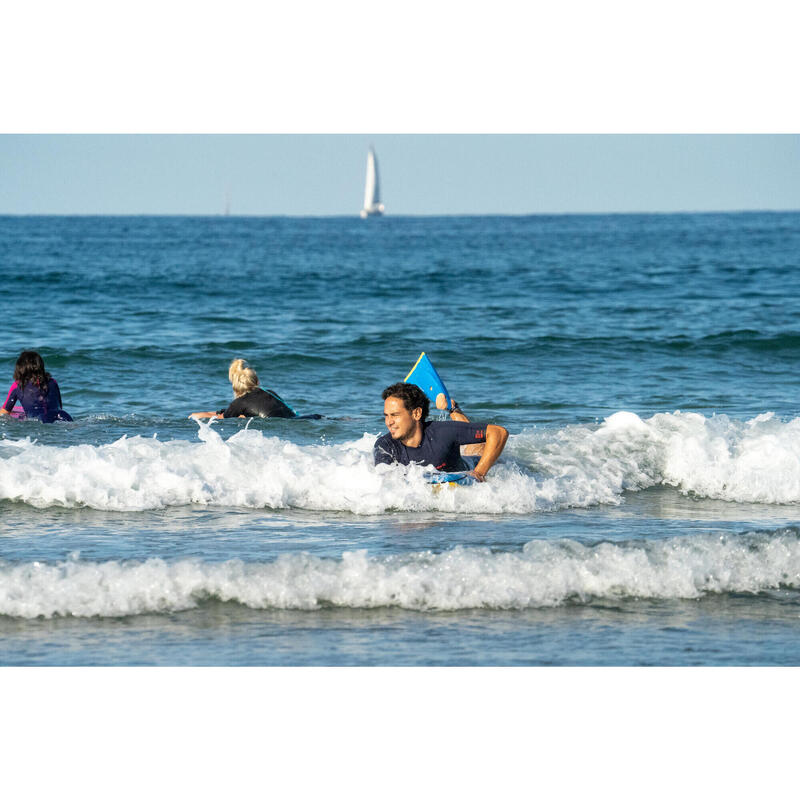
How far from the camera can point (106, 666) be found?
4965 mm

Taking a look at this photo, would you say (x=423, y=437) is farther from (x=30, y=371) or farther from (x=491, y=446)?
(x=30, y=371)

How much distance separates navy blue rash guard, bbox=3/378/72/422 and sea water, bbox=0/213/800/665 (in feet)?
1.18

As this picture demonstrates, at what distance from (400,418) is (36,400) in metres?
5.16

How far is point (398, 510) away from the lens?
7.85m

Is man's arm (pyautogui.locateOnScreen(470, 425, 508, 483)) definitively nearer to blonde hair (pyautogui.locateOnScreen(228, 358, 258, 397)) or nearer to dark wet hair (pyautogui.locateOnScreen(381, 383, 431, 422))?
dark wet hair (pyautogui.locateOnScreen(381, 383, 431, 422))

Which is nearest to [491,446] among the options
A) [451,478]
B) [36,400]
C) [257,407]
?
[451,478]

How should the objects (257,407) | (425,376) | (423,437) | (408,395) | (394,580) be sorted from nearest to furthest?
(394,580) → (408,395) → (423,437) → (425,376) → (257,407)

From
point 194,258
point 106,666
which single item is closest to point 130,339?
point 106,666

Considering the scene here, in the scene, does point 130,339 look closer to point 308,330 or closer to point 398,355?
point 308,330

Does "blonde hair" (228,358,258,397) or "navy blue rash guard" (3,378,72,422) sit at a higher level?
"blonde hair" (228,358,258,397)

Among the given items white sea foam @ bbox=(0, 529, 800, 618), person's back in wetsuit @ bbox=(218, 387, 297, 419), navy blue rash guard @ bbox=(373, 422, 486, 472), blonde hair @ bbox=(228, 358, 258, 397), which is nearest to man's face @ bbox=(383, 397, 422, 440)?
navy blue rash guard @ bbox=(373, 422, 486, 472)

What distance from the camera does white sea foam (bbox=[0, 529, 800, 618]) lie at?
5.81 meters

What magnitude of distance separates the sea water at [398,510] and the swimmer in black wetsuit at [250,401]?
19cm
